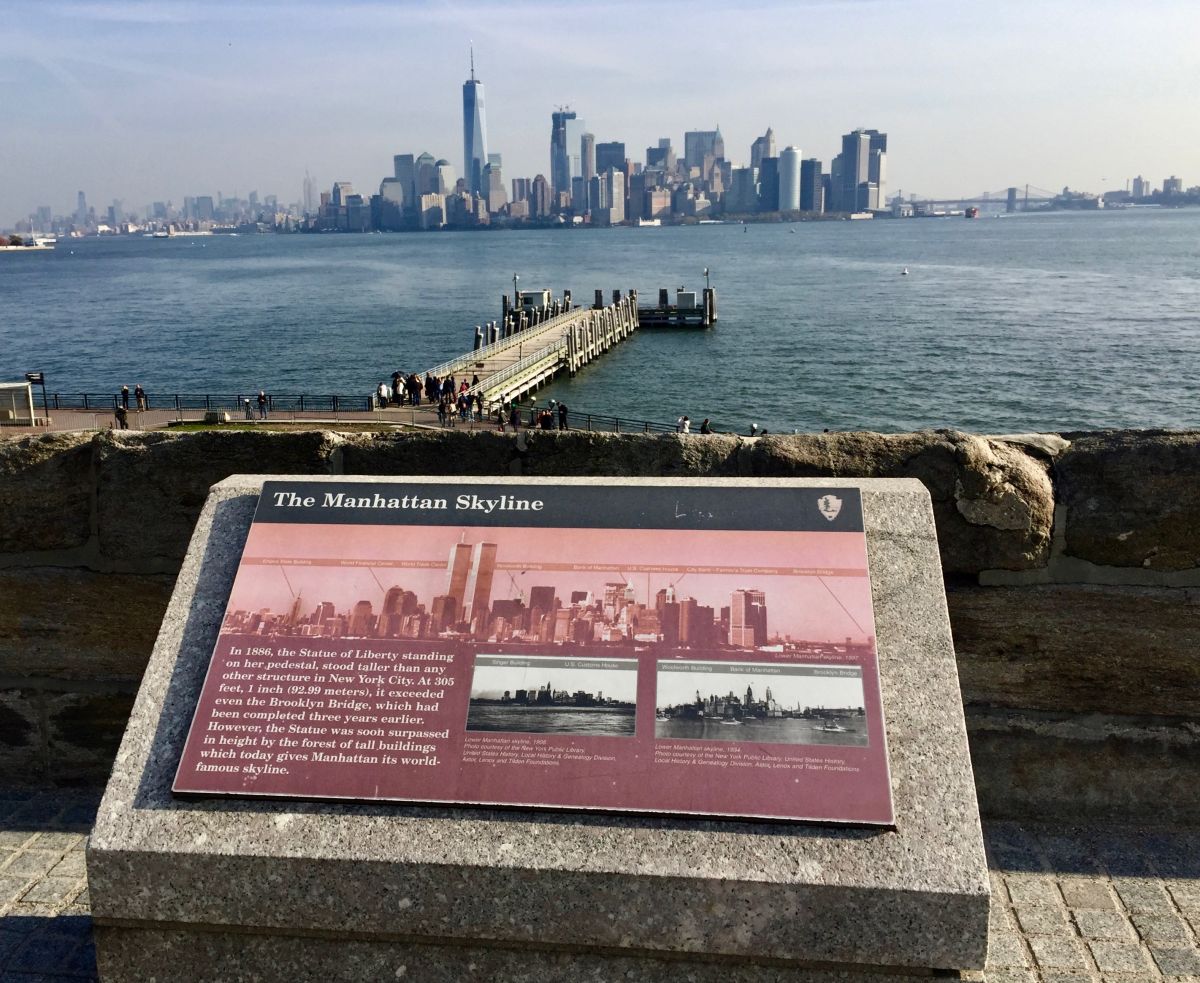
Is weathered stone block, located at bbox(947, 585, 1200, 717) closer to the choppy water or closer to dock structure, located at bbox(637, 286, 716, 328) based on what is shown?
the choppy water

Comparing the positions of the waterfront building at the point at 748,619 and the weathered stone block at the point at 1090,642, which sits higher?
the waterfront building at the point at 748,619

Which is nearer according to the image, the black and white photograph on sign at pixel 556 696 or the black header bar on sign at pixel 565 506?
the black and white photograph on sign at pixel 556 696

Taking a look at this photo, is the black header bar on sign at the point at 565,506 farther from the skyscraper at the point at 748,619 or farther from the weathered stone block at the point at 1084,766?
the weathered stone block at the point at 1084,766

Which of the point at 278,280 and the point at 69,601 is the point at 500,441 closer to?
the point at 69,601

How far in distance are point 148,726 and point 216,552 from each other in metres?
0.57

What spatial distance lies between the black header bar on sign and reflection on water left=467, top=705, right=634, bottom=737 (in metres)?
0.57

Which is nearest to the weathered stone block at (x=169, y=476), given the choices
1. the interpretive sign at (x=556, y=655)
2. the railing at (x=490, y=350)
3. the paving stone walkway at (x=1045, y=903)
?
the interpretive sign at (x=556, y=655)

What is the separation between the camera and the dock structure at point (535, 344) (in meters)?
A: 37.3

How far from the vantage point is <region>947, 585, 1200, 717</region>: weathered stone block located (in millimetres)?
3682

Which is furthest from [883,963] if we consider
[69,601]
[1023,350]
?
[1023,350]

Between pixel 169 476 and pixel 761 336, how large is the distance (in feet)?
170

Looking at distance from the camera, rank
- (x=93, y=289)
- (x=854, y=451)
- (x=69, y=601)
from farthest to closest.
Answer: (x=93, y=289) → (x=69, y=601) → (x=854, y=451)

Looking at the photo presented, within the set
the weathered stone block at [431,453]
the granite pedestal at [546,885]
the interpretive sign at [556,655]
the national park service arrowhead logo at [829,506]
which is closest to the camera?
the granite pedestal at [546,885]

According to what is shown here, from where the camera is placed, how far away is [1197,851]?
3.56 metres
